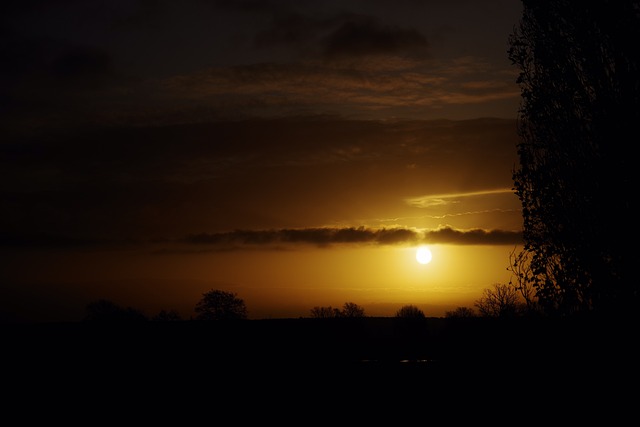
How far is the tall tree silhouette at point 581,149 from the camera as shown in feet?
64.5

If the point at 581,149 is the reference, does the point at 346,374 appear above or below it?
below

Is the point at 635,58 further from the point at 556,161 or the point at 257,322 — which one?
the point at 257,322

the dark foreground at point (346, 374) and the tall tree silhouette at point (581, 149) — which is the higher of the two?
the tall tree silhouette at point (581, 149)

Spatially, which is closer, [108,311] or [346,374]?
[346,374]

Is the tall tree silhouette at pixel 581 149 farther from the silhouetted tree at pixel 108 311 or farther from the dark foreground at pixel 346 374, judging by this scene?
the silhouetted tree at pixel 108 311

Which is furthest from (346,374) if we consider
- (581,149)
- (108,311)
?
(108,311)

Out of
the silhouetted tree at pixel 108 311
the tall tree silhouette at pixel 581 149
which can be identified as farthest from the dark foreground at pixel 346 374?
the silhouetted tree at pixel 108 311

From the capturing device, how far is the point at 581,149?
20.9 metres

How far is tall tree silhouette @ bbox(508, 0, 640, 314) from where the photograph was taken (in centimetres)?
1966

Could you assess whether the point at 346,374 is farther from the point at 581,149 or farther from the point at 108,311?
the point at 108,311

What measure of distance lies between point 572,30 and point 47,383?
18.0m

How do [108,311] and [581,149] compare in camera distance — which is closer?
[581,149]

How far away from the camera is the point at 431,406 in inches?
588

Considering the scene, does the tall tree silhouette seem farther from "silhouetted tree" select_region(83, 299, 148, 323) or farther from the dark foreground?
"silhouetted tree" select_region(83, 299, 148, 323)
